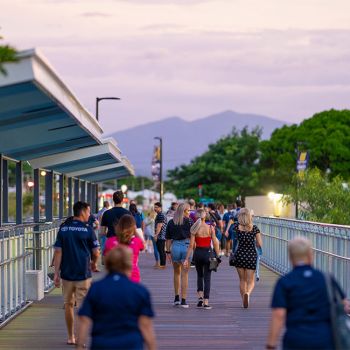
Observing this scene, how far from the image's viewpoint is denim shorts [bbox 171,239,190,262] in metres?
21.4

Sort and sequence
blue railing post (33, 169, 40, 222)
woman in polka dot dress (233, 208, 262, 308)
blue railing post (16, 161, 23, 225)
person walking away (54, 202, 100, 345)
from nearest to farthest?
person walking away (54, 202, 100, 345), woman in polka dot dress (233, 208, 262, 308), blue railing post (16, 161, 23, 225), blue railing post (33, 169, 40, 222)

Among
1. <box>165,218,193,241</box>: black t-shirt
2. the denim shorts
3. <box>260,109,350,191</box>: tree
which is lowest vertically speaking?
the denim shorts

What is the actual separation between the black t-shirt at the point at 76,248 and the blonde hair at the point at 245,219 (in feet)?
19.5

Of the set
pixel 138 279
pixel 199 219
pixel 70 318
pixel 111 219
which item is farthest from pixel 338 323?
pixel 199 219

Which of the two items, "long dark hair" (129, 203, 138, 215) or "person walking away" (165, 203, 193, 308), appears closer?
"person walking away" (165, 203, 193, 308)

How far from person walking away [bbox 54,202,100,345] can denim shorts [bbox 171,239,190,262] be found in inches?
216

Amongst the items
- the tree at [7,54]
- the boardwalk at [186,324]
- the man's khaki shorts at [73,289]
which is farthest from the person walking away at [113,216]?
the tree at [7,54]

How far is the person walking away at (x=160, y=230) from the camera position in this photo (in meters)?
32.8

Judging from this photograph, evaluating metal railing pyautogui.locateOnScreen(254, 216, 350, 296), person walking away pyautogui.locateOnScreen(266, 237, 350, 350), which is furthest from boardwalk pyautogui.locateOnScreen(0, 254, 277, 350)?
person walking away pyautogui.locateOnScreen(266, 237, 350, 350)

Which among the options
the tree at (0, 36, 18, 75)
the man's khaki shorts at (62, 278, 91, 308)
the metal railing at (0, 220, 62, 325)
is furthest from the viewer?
the metal railing at (0, 220, 62, 325)

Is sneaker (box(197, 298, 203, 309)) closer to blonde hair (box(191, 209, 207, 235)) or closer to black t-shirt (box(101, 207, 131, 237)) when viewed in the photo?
blonde hair (box(191, 209, 207, 235))

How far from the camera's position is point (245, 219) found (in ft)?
70.3

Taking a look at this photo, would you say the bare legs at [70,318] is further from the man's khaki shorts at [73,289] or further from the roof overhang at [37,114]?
the roof overhang at [37,114]

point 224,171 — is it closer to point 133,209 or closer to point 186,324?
point 133,209
